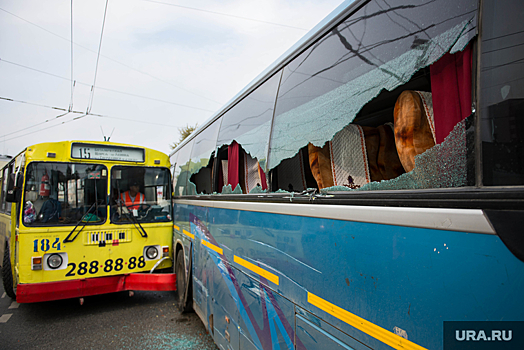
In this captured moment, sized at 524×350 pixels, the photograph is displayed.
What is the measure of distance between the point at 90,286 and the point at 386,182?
5.56 metres

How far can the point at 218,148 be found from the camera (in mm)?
4250

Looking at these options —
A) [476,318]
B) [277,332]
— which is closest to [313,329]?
[277,332]

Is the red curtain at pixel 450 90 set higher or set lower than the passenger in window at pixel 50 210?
higher

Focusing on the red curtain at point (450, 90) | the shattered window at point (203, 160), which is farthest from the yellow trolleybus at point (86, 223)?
the red curtain at point (450, 90)

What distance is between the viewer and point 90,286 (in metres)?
5.43

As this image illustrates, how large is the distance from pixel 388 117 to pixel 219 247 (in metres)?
2.47

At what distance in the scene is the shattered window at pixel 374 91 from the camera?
1.38 m

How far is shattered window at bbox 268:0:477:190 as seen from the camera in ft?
4.53

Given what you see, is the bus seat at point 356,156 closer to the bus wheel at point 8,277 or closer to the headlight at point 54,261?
the headlight at point 54,261

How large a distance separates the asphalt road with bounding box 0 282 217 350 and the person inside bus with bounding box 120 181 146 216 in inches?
76.2

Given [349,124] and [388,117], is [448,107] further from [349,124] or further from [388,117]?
[388,117]

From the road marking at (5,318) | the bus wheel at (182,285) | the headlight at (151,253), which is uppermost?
the headlight at (151,253)

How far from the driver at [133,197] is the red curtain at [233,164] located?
3.20 metres

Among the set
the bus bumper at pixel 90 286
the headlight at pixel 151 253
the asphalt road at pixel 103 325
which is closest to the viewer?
the asphalt road at pixel 103 325
